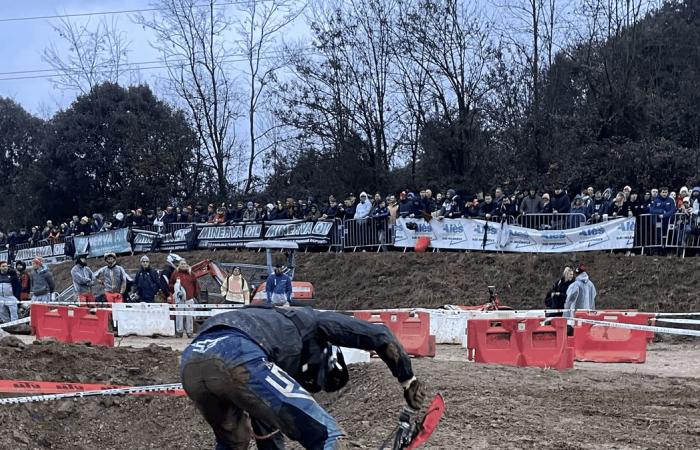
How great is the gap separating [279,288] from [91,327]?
3.74 metres

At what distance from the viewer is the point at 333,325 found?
15.1 feet

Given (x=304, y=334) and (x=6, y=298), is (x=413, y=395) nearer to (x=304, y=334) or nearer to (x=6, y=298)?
(x=304, y=334)

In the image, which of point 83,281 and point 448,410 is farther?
point 83,281

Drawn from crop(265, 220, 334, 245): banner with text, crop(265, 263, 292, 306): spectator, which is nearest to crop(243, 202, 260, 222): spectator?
crop(265, 220, 334, 245): banner with text

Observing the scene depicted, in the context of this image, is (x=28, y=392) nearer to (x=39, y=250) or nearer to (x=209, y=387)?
(x=209, y=387)

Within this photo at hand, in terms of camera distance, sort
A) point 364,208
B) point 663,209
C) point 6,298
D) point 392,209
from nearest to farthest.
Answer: point 6,298 → point 663,209 → point 392,209 → point 364,208

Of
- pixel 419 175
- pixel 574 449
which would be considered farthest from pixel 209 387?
pixel 419 175

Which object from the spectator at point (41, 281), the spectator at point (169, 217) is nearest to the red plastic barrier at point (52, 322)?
the spectator at point (41, 281)

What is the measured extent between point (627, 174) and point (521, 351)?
651 inches

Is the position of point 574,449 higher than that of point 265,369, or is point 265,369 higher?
point 265,369

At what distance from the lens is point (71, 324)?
1719cm

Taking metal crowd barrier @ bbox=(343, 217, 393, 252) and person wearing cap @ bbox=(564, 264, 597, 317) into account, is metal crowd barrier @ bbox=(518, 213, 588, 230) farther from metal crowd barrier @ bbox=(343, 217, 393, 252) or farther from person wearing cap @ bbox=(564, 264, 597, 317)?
person wearing cap @ bbox=(564, 264, 597, 317)

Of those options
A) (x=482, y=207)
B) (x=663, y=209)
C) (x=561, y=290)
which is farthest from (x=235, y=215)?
(x=561, y=290)

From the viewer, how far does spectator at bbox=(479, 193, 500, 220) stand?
2325 cm
